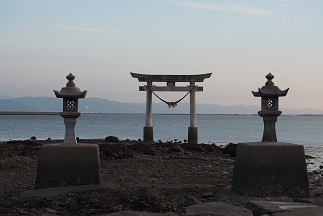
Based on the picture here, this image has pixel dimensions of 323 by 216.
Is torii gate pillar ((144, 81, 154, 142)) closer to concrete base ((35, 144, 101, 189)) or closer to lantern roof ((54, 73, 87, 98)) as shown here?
lantern roof ((54, 73, 87, 98))

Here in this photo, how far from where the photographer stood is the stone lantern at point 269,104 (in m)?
9.61

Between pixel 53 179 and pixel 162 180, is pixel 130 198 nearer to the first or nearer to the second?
pixel 53 179

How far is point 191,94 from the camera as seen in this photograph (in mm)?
28172

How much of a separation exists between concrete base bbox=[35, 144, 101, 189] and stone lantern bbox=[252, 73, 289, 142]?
11.5ft

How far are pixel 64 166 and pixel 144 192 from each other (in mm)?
2732

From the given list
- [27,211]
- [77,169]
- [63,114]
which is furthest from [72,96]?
[27,211]

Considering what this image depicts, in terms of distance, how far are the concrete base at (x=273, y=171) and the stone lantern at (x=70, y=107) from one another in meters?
3.47

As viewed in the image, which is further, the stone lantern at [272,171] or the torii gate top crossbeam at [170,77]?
the torii gate top crossbeam at [170,77]

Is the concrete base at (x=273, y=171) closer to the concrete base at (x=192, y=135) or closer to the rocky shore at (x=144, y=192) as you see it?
the rocky shore at (x=144, y=192)

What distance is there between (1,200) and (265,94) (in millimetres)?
5394

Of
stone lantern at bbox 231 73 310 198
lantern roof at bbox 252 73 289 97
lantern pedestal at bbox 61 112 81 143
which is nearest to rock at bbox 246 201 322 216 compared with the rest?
stone lantern at bbox 231 73 310 198

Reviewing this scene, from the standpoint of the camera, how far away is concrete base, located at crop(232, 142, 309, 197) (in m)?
8.99

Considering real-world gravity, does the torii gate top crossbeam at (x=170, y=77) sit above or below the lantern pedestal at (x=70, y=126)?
above

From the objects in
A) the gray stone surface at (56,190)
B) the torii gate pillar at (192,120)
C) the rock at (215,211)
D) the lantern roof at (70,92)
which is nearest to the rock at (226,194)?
the gray stone surface at (56,190)
